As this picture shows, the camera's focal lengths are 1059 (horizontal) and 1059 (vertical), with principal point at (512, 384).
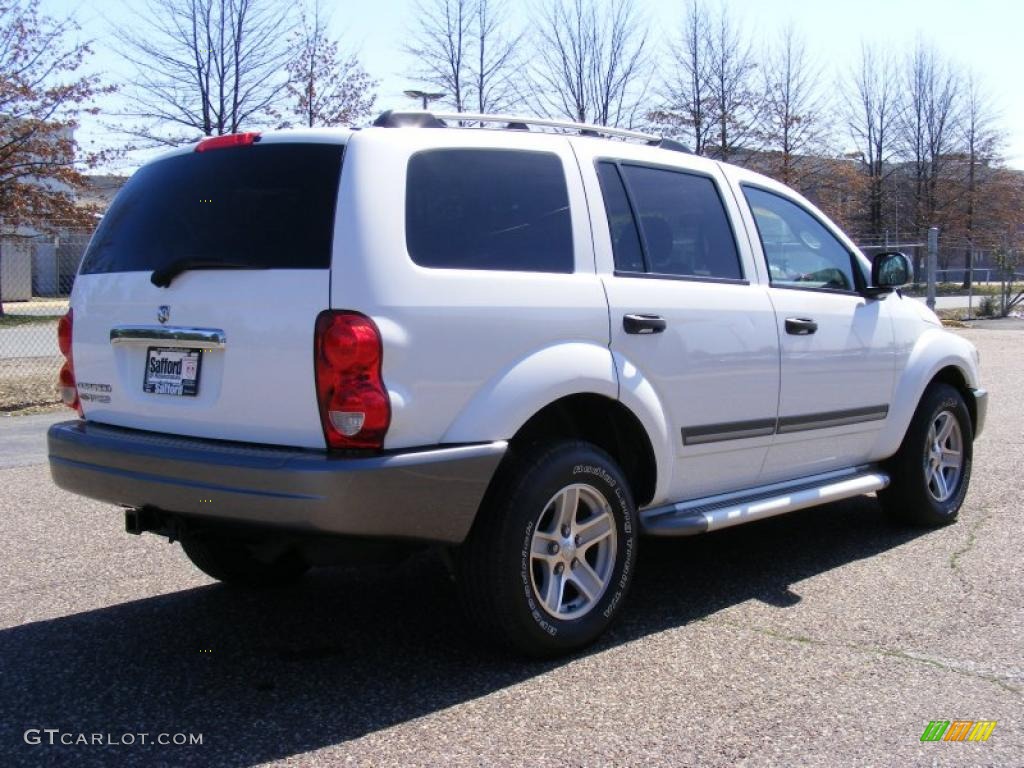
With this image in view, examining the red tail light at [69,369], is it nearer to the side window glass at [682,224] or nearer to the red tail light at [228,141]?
the red tail light at [228,141]

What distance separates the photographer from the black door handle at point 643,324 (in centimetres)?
411

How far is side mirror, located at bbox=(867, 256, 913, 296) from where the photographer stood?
217 inches

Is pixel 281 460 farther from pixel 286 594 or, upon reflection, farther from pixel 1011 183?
pixel 1011 183

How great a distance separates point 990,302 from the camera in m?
28.2

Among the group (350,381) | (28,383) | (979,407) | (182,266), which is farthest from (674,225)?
(28,383)

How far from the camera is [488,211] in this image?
3885mm

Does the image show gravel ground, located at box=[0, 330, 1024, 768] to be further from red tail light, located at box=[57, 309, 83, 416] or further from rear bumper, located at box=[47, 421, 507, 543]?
red tail light, located at box=[57, 309, 83, 416]

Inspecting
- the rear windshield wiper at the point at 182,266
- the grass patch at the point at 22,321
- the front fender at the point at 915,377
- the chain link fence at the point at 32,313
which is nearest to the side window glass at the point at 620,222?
the rear windshield wiper at the point at 182,266

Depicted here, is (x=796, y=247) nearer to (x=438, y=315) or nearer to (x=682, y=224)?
(x=682, y=224)

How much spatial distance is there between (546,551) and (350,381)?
3.41 ft

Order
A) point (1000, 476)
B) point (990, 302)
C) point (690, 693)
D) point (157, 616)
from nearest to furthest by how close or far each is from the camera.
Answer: point (690, 693)
point (157, 616)
point (1000, 476)
point (990, 302)

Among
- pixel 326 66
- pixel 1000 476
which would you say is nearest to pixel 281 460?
pixel 1000 476

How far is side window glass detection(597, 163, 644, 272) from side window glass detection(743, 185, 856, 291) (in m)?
0.92

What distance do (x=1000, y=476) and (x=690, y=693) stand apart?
4673 mm
